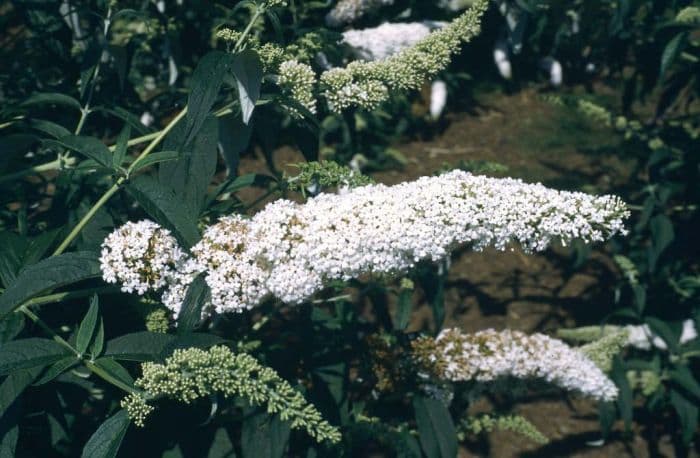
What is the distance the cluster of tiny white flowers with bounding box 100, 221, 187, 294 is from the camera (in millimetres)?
1556

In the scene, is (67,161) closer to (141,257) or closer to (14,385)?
(141,257)

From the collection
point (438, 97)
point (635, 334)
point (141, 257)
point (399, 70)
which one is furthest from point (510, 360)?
point (438, 97)

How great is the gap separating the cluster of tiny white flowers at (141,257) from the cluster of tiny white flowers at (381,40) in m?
1.75

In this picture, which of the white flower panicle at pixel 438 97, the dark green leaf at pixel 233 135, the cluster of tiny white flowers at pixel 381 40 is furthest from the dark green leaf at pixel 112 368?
the white flower panicle at pixel 438 97

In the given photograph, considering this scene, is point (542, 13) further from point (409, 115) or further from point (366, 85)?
point (366, 85)

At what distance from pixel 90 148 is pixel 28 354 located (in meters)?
0.48

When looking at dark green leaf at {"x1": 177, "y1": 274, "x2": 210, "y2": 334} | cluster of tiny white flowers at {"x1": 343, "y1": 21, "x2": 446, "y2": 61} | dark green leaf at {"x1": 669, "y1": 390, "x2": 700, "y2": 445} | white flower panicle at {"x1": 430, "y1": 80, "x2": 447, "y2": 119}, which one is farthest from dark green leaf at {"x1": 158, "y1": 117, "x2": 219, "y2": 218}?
white flower panicle at {"x1": 430, "y1": 80, "x2": 447, "y2": 119}

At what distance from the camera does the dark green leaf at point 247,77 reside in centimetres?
155

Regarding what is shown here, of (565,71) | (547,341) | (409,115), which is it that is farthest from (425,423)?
(565,71)

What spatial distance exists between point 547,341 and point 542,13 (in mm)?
2126

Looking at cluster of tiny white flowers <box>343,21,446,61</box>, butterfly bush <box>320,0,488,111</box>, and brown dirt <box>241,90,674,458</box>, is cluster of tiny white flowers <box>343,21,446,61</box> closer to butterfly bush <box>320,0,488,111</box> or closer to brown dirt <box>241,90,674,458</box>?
brown dirt <box>241,90,674,458</box>

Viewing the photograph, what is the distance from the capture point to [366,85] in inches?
69.9

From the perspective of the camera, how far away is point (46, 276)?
1.46 meters

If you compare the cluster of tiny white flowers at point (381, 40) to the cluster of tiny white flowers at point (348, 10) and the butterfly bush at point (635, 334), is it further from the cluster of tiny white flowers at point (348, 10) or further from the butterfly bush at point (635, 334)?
the butterfly bush at point (635, 334)
